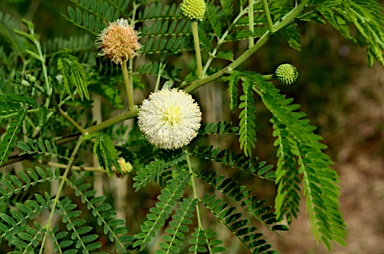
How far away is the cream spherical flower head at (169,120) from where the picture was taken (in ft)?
4.33

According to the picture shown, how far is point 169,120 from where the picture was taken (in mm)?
1322

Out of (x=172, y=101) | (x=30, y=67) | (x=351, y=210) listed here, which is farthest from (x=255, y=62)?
(x=172, y=101)

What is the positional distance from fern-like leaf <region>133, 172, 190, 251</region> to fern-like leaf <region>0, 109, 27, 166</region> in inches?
14.8

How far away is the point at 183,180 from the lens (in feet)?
4.30

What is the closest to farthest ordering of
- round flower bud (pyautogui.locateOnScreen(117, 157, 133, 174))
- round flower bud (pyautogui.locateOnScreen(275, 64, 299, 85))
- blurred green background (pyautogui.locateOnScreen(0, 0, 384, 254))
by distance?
round flower bud (pyautogui.locateOnScreen(275, 64, 299, 85)), round flower bud (pyautogui.locateOnScreen(117, 157, 133, 174)), blurred green background (pyautogui.locateOnScreen(0, 0, 384, 254))

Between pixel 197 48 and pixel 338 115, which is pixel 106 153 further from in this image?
pixel 338 115

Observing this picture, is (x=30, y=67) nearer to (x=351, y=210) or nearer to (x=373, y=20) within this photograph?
(x=373, y=20)

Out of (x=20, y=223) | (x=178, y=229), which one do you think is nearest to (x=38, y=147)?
(x=20, y=223)

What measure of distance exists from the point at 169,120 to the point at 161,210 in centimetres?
24

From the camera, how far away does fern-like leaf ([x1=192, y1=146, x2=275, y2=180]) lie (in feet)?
4.36

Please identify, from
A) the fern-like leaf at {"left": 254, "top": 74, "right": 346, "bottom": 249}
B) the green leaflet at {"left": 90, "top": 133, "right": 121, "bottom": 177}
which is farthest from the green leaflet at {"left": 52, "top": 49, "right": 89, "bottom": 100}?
the fern-like leaf at {"left": 254, "top": 74, "right": 346, "bottom": 249}

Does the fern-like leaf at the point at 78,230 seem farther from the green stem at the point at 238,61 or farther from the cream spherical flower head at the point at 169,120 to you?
the green stem at the point at 238,61

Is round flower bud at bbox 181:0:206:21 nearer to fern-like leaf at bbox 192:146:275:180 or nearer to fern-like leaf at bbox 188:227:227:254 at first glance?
fern-like leaf at bbox 192:146:275:180

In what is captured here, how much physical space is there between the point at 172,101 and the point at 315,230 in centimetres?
52
